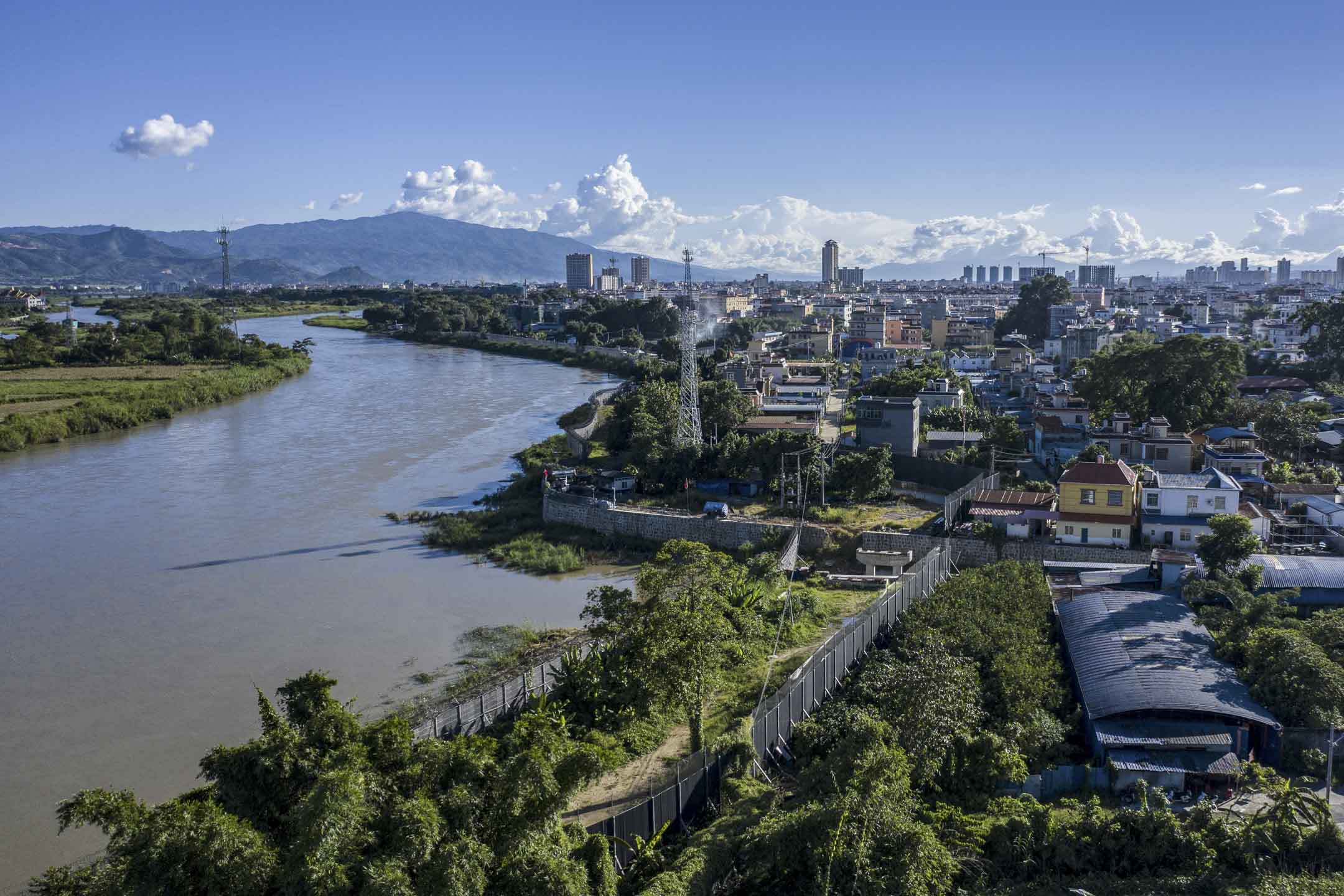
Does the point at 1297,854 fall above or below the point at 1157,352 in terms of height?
below

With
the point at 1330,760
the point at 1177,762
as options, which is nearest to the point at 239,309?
the point at 1177,762

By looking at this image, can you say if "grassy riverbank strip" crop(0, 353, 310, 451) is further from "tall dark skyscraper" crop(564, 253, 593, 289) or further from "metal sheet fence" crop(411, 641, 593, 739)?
"tall dark skyscraper" crop(564, 253, 593, 289)

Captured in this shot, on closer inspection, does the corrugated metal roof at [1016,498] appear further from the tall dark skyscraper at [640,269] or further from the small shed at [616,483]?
the tall dark skyscraper at [640,269]

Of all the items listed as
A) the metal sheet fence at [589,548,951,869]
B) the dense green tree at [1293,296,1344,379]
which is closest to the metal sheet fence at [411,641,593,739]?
the metal sheet fence at [589,548,951,869]

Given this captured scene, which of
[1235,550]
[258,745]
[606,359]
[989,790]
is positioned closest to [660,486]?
[1235,550]

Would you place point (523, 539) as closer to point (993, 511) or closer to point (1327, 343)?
point (993, 511)

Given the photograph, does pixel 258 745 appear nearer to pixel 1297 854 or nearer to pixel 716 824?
pixel 716 824

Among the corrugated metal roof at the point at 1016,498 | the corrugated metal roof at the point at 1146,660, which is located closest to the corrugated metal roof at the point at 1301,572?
the corrugated metal roof at the point at 1146,660

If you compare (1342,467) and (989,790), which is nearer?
(989,790)
